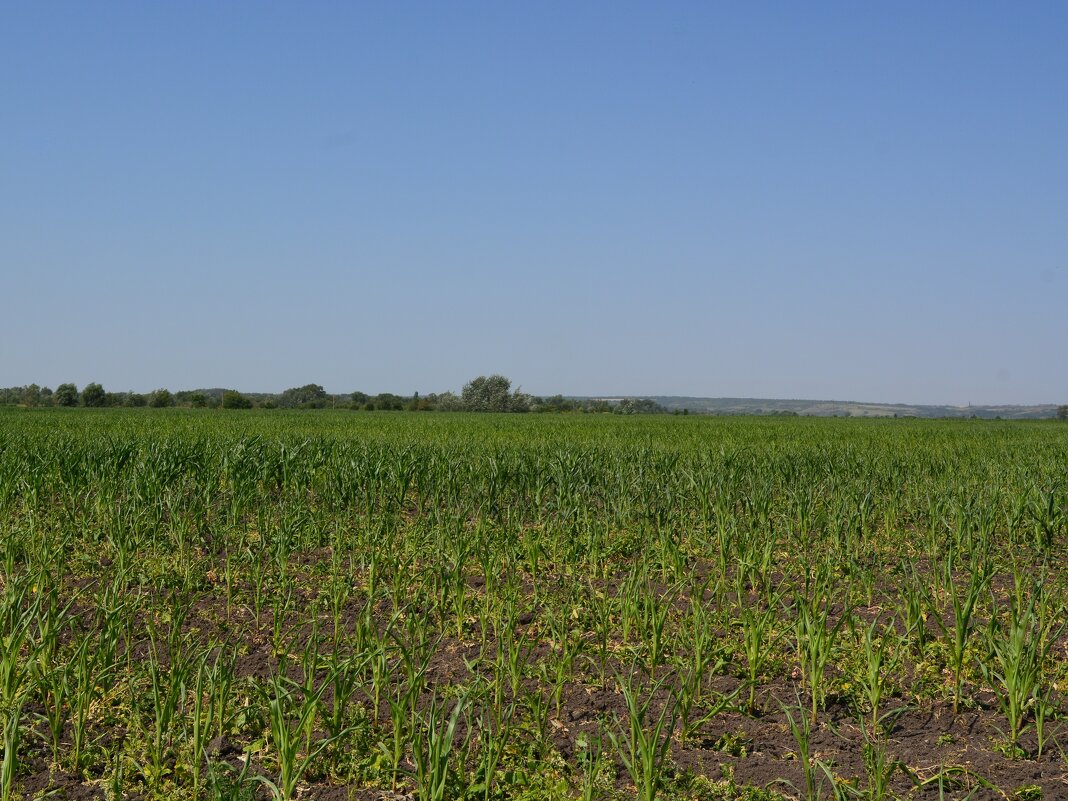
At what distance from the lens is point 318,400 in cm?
8838

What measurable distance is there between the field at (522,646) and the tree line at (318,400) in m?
62.0

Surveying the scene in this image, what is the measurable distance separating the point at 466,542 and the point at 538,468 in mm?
4092

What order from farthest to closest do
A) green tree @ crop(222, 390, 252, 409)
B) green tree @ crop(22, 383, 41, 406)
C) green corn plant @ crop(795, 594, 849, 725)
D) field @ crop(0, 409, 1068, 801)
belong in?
green tree @ crop(22, 383, 41, 406)
green tree @ crop(222, 390, 252, 409)
green corn plant @ crop(795, 594, 849, 725)
field @ crop(0, 409, 1068, 801)

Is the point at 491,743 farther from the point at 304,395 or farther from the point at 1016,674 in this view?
the point at 304,395

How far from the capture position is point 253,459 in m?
10.0

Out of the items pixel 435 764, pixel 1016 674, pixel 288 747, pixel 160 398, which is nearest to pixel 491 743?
pixel 435 764

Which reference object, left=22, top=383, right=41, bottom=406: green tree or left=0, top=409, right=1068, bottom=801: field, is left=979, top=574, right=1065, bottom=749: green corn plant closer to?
left=0, top=409, right=1068, bottom=801: field

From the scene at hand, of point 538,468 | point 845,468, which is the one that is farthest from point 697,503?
point 845,468

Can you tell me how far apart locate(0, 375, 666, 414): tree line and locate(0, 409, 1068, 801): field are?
62012mm

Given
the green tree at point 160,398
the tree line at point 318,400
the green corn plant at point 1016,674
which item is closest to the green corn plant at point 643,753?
the green corn plant at point 1016,674

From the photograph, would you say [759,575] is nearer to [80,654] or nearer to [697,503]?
[697,503]

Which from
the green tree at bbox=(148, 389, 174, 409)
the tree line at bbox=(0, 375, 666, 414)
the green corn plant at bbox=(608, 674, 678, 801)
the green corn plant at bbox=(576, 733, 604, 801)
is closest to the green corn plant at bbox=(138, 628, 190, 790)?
the green corn plant at bbox=(576, 733, 604, 801)

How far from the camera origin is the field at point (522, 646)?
3627 millimetres

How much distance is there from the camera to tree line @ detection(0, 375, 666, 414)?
74.1m
